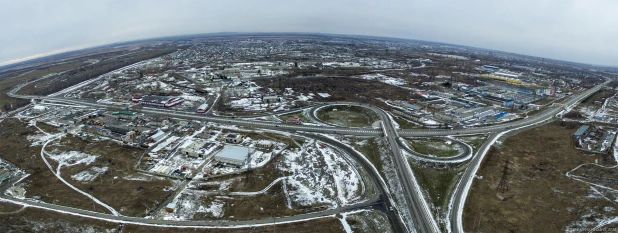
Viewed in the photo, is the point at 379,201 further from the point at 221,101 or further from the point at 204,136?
the point at 221,101

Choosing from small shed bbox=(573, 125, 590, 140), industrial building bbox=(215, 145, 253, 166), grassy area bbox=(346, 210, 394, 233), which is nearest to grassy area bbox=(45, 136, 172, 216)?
industrial building bbox=(215, 145, 253, 166)

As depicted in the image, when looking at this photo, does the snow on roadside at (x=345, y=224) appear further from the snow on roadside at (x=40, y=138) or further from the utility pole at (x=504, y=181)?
the snow on roadside at (x=40, y=138)

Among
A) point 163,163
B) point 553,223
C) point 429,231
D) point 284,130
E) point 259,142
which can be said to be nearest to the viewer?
point 429,231

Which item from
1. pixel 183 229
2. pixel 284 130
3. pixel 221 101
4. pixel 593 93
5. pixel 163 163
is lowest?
pixel 183 229

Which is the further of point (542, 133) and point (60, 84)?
point (60, 84)

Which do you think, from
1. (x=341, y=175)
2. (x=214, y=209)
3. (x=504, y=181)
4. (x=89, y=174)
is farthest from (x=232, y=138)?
(x=504, y=181)

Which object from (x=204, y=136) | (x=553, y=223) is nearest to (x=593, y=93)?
(x=553, y=223)

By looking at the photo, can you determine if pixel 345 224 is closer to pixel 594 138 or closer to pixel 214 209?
pixel 214 209
